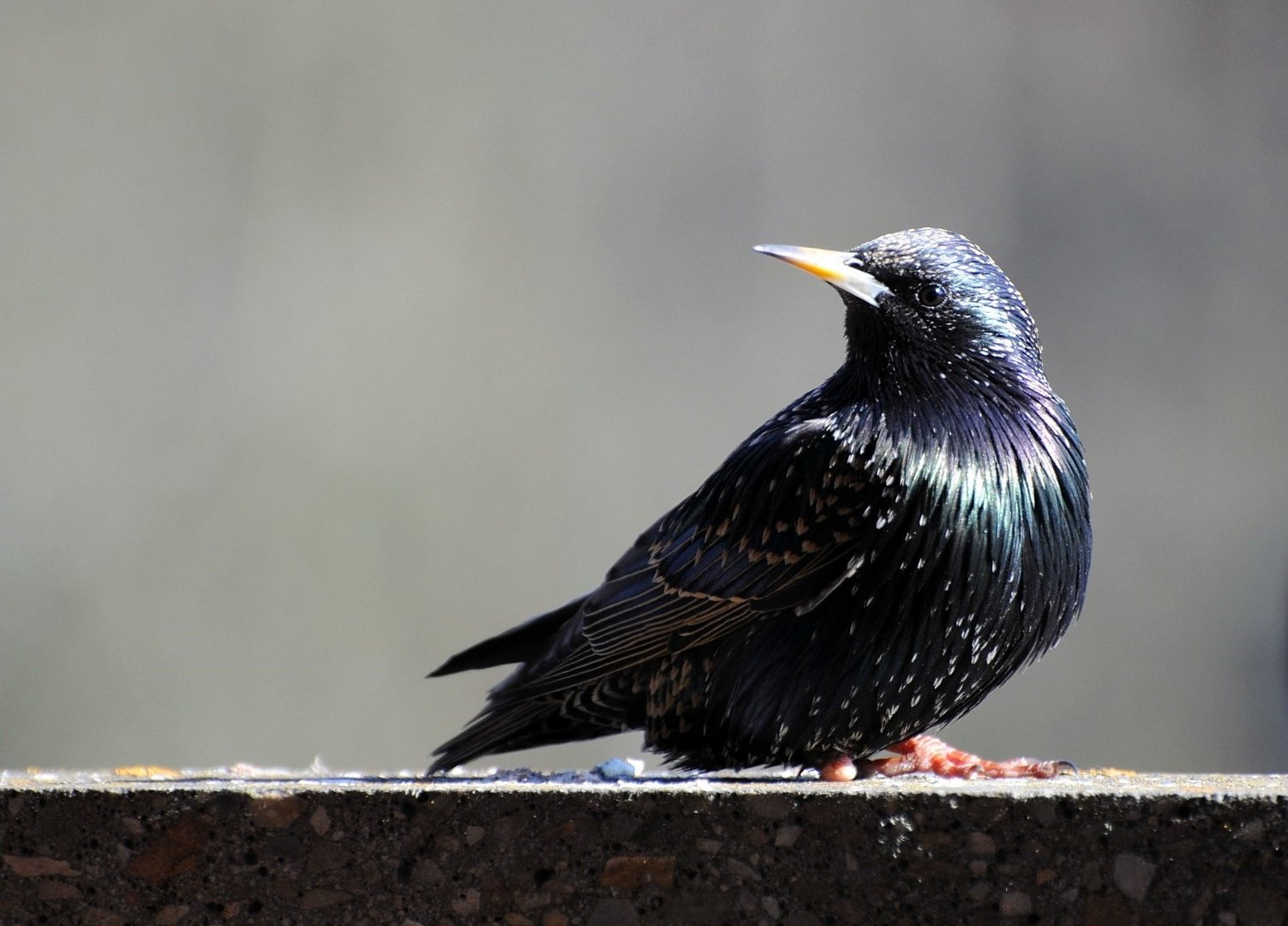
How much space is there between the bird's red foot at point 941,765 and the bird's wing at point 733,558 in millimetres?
273

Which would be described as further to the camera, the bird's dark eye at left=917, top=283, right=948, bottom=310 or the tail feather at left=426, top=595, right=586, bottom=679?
the tail feather at left=426, top=595, right=586, bottom=679

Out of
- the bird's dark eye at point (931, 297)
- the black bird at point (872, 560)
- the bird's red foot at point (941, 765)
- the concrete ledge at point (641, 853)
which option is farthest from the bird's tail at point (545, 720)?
the bird's dark eye at point (931, 297)

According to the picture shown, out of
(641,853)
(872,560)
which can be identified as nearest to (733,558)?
(872,560)

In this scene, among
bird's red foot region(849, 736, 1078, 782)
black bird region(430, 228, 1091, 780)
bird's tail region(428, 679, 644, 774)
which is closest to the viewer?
black bird region(430, 228, 1091, 780)

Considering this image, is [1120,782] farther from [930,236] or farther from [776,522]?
[930,236]

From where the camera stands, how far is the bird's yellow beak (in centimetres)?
211

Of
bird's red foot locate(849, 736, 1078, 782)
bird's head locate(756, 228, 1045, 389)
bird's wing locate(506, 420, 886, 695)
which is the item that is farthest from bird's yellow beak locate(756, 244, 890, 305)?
bird's red foot locate(849, 736, 1078, 782)

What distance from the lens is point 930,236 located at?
2.21 m


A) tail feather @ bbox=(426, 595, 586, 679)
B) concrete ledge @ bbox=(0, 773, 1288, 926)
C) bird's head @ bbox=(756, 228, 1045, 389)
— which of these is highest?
bird's head @ bbox=(756, 228, 1045, 389)

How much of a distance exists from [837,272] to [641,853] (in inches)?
36.6

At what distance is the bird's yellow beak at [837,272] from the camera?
2107 mm

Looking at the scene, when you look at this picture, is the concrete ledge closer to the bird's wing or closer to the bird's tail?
the bird's wing

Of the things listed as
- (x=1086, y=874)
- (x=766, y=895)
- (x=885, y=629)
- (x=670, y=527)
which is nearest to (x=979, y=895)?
(x=1086, y=874)

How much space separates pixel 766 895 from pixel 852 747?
1.69 ft
